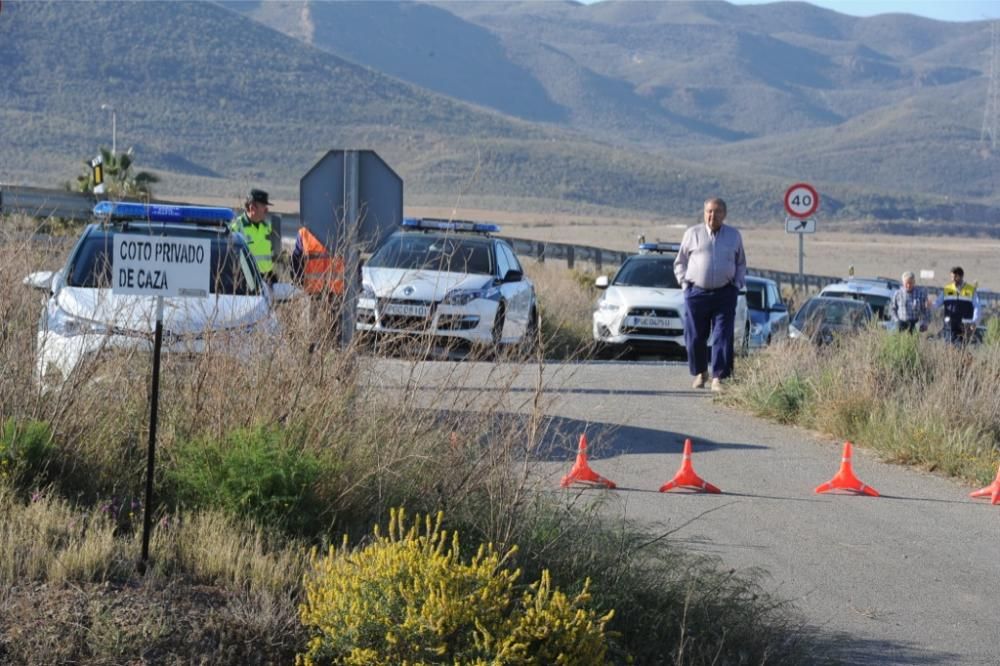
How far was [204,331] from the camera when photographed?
8.31 meters

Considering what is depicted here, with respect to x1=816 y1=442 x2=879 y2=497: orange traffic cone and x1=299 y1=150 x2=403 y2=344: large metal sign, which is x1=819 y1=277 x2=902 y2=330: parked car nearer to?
x1=816 y1=442 x2=879 y2=497: orange traffic cone

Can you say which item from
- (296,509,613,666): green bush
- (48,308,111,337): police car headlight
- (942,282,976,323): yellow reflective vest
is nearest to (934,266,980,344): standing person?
(942,282,976,323): yellow reflective vest

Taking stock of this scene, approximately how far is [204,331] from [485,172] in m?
136

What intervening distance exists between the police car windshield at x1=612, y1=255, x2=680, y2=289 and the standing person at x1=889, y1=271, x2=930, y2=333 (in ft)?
11.5

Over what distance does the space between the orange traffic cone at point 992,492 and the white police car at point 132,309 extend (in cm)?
501

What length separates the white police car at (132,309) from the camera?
27.3 ft

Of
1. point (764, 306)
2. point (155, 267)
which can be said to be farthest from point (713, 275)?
point (764, 306)

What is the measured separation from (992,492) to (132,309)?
5.98 m

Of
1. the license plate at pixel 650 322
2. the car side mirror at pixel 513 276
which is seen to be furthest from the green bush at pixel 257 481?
the license plate at pixel 650 322

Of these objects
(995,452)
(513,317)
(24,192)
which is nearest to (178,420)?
(995,452)

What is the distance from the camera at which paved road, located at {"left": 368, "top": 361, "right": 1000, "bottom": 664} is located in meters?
7.59

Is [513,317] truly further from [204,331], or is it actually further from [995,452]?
[204,331]

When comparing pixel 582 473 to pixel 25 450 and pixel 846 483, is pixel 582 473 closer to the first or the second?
pixel 846 483

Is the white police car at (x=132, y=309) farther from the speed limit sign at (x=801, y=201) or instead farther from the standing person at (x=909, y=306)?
the speed limit sign at (x=801, y=201)
